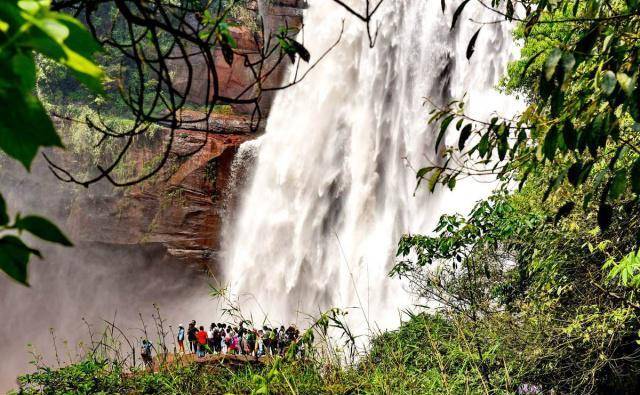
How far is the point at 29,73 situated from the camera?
2.37 feet

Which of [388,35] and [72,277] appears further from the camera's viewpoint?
[72,277]

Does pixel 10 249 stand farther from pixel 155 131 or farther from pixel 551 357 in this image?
pixel 155 131

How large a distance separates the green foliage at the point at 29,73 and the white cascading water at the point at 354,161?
12.9 metres

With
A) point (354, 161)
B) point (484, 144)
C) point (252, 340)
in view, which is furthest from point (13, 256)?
point (354, 161)

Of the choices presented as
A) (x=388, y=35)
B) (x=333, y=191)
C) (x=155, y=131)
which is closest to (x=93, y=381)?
(x=333, y=191)

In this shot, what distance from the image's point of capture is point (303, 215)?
1895cm

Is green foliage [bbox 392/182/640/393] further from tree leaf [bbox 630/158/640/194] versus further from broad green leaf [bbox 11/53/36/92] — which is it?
broad green leaf [bbox 11/53/36/92]

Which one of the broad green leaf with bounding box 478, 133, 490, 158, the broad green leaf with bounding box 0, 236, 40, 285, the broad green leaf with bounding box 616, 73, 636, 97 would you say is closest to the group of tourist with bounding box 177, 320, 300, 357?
the broad green leaf with bounding box 478, 133, 490, 158

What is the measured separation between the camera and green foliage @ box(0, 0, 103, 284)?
2.33 feet

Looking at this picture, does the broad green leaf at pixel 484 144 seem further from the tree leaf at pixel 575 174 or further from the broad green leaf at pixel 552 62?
the broad green leaf at pixel 552 62

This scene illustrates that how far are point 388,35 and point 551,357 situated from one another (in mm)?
13244

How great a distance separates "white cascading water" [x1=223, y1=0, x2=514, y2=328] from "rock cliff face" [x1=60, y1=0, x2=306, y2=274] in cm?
75

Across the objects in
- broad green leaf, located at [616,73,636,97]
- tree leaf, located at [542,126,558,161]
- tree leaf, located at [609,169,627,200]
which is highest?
tree leaf, located at [542,126,558,161]

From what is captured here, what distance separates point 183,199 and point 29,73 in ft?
68.2
